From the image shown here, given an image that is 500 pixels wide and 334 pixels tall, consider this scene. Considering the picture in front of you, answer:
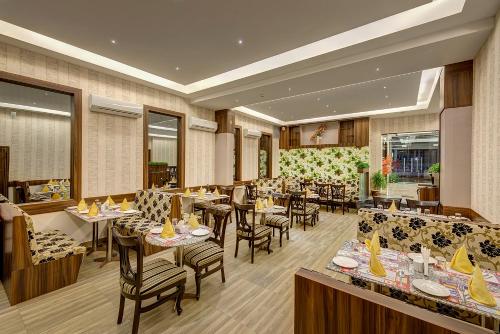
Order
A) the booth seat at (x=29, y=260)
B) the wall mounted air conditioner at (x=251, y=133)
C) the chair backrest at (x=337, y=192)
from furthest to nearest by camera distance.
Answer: the wall mounted air conditioner at (x=251, y=133) < the chair backrest at (x=337, y=192) < the booth seat at (x=29, y=260)

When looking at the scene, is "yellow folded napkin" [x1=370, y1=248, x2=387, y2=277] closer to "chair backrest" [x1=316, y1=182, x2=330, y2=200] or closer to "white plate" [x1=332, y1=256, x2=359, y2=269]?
"white plate" [x1=332, y1=256, x2=359, y2=269]

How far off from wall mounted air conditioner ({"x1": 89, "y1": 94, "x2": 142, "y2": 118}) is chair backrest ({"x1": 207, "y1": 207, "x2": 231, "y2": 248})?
291 cm

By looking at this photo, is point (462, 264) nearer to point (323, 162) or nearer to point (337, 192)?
point (337, 192)

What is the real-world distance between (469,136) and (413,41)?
6.00ft

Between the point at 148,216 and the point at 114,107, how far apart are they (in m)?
2.19

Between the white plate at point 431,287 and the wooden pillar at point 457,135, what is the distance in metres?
2.92

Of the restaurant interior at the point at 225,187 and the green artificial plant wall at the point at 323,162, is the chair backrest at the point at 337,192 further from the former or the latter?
the restaurant interior at the point at 225,187

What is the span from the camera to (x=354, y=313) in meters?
0.95

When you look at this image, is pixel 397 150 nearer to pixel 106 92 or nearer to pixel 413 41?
pixel 413 41

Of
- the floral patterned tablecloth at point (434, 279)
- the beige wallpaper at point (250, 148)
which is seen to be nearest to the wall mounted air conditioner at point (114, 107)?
the beige wallpaper at point (250, 148)

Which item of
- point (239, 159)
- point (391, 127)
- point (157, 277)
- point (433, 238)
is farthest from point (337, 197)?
point (157, 277)

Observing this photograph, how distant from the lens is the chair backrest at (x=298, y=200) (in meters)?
5.32

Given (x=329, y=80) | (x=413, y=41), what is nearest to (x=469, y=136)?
(x=413, y=41)

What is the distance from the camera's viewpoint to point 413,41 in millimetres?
3113
